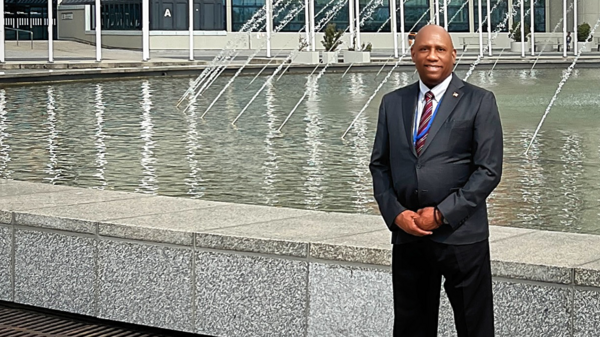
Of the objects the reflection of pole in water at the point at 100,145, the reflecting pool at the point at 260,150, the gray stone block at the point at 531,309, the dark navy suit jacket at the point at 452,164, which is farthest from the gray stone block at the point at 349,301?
the reflection of pole in water at the point at 100,145

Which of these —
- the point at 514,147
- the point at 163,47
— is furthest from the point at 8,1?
the point at 514,147

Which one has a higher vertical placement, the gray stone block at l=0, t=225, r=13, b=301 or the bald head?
the bald head

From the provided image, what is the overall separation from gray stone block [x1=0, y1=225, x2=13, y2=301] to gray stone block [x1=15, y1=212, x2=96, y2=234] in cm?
11

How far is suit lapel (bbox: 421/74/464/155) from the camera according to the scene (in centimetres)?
421

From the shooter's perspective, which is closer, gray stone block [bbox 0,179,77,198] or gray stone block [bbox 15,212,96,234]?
gray stone block [bbox 15,212,96,234]

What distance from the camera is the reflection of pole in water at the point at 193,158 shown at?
→ 1052cm

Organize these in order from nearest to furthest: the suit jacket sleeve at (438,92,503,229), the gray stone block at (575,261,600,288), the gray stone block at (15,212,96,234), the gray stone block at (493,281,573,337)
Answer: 1. the suit jacket sleeve at (438,92,503,229)
2. the gray stone block at (575,261,600,288)
3. the gray stone block at (493,281,573,337)
4. the gray stone block at (15,212,96,234)

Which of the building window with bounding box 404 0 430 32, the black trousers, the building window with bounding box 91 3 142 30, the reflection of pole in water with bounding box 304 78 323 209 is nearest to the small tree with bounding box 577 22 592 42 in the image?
the building window with bounding box 404 0 430 32

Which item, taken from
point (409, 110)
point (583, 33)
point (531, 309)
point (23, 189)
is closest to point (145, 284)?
point (23, 189)

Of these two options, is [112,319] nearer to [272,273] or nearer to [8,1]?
[272,273]

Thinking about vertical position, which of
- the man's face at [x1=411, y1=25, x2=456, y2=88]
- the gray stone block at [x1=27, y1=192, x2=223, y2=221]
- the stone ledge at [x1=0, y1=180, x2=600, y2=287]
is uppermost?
the man's face at [x1=411, y1=25, x2=456, y2=88]

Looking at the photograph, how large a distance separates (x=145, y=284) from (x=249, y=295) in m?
0.64

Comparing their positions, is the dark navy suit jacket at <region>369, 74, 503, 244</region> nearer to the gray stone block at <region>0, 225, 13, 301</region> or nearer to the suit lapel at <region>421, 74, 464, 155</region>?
the suit lapel at <region>421, 74, 464, 155</region>

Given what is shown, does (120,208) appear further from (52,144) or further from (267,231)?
(52,144)
